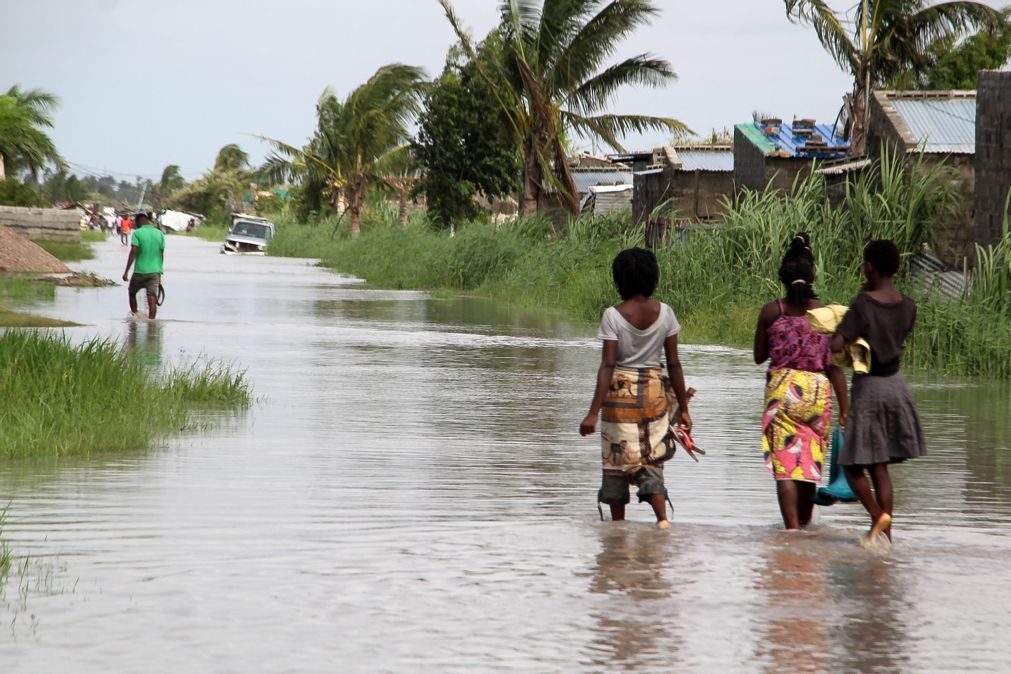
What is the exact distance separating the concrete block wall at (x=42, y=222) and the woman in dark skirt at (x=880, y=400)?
42007mm

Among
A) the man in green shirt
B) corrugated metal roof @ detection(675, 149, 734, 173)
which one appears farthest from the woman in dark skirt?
corrugated metal roof @ detection(675, 149, 734, 173)

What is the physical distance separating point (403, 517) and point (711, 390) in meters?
7.60

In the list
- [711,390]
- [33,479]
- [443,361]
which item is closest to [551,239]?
[443,361]

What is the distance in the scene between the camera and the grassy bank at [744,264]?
1744cm

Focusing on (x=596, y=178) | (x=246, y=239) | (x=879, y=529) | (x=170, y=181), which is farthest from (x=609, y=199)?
(x=170, y=181)

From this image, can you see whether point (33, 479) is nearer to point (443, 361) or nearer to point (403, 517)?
point (403, 517)

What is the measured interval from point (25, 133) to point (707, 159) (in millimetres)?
34949

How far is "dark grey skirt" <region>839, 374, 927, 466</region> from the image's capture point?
24.6 ft

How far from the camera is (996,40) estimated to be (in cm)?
4347

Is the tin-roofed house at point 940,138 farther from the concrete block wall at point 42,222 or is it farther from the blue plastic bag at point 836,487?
the concrete block wall at point 42,222

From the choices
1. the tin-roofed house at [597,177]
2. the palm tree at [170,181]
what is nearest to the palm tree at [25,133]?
the tin-roofed house at [597,177]

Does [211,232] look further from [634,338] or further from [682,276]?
[634,338]

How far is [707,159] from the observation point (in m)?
39.9

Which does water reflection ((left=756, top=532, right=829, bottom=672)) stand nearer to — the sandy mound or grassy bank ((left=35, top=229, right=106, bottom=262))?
the sandy mound
